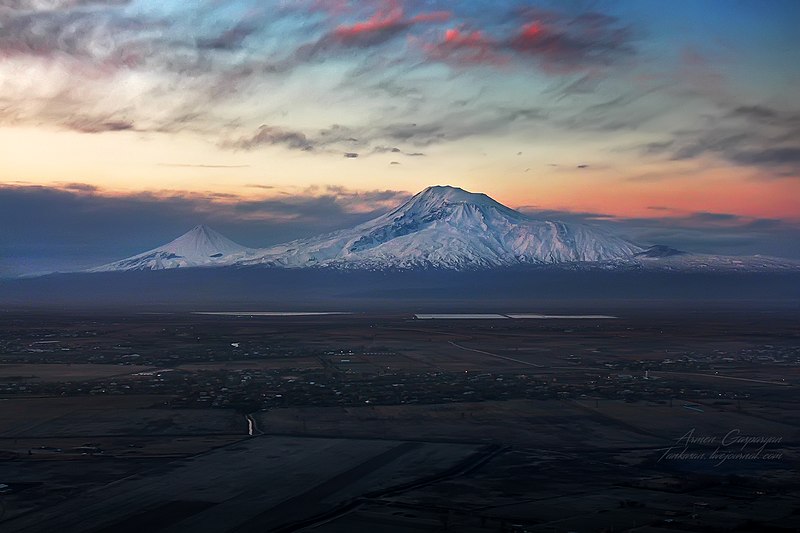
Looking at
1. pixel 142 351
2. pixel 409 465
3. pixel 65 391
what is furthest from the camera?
Answer: pixel 142 351

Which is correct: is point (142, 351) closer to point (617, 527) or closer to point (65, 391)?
point (65, 391)

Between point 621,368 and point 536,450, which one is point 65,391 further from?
point 621,368

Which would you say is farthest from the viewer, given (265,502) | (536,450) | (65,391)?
(65,391)

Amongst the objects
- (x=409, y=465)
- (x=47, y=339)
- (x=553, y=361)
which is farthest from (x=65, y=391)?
(x=47, y=339)

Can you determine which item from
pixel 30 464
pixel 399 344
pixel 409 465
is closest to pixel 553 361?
pixel 399 344

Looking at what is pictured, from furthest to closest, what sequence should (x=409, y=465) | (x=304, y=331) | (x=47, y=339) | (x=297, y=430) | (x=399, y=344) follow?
1. (x=304, y=331)
2. (x=47, y=339)
3. (x=399, y=344)
4. (x=297, y=430)
5. (x=409, y=465)

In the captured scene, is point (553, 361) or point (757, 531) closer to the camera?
point (757, 531)
